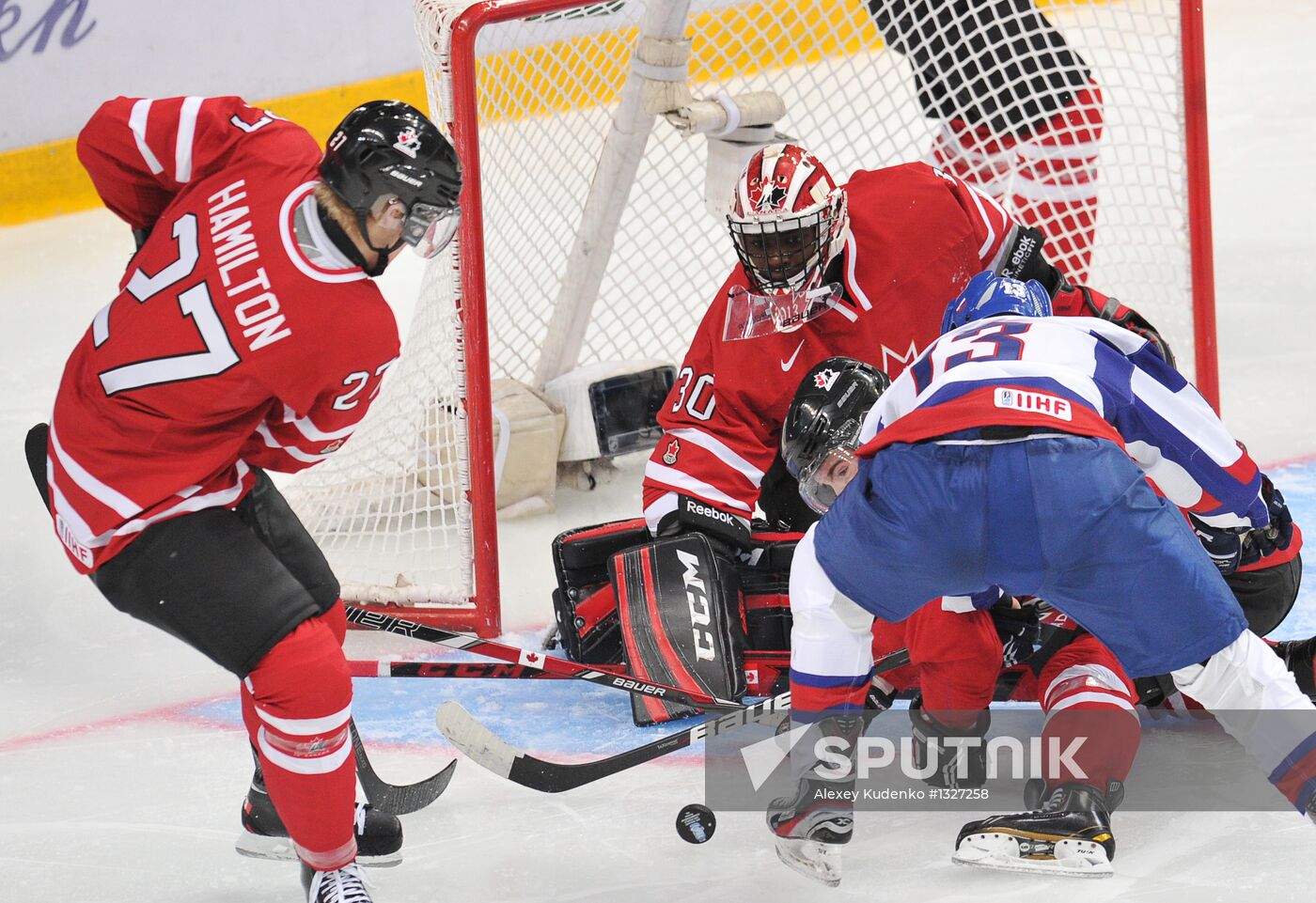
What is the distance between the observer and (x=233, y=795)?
8.77ft

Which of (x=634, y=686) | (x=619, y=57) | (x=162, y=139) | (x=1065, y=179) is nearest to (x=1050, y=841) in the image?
(x=634, y=686)

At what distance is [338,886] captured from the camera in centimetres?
215

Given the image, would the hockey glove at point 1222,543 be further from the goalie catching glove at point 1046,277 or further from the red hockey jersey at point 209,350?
the red hockey jersey at point 209,350

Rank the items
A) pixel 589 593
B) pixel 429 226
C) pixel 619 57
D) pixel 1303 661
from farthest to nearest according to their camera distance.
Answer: pixel 619 57 < pixel 589 593 < pixel 1303 661 < pixel 429 226

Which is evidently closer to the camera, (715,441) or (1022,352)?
(1022,352)

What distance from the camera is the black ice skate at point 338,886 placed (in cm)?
215

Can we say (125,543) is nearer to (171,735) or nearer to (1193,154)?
(171,735)

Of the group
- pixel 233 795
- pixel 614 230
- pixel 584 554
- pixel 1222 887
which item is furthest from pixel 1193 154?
pixel 233 795

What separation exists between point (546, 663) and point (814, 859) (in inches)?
27.5

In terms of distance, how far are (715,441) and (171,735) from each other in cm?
108

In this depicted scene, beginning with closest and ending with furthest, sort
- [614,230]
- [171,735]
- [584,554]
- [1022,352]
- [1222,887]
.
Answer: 1. [1022,352]
2. [1222,887]
3. [171,735]
4. [584,554]
5. [614,230]

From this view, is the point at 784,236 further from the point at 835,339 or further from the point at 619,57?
the point at 619,57

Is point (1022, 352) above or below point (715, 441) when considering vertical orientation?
above

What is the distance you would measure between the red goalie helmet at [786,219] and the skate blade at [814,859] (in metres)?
1.06
